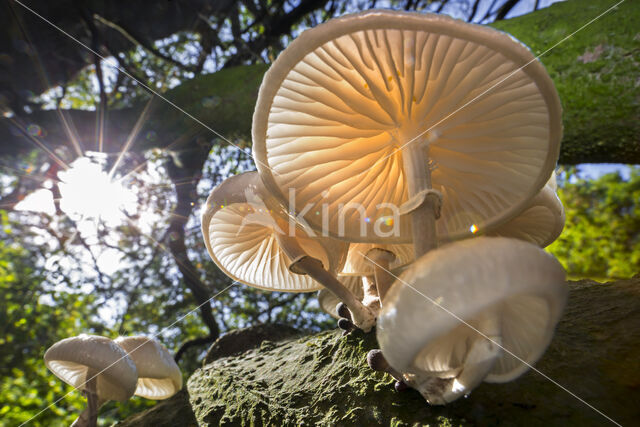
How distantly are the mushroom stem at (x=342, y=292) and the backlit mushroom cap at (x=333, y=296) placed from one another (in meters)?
0.59

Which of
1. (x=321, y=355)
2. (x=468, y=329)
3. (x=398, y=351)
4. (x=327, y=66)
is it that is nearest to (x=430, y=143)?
(x=327, y=66)

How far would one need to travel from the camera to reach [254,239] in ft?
7.64

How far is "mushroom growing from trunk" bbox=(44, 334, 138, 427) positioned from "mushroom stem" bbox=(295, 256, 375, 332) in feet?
4.44

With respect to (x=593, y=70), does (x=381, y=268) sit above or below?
below

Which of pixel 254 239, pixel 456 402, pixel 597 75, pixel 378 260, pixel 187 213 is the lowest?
pixel 456 402

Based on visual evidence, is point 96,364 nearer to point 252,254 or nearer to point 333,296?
point 252,254

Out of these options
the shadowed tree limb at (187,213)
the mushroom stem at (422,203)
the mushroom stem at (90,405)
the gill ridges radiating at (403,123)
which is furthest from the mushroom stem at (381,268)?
the shadowed tree limb at (187,213)

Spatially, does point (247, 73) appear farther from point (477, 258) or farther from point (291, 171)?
point (477, 258)

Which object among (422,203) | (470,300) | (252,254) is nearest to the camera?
(470,300)

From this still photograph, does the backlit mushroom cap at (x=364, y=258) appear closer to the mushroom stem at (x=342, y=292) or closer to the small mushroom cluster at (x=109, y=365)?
the mushroom stem at (x=342, y=292)

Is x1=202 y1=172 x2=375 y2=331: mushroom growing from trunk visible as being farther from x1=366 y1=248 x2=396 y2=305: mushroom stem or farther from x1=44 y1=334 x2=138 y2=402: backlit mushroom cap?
x1=44 y1=334 x2=138 y2=402: backlit mushroom cap

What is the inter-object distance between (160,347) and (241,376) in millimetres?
822

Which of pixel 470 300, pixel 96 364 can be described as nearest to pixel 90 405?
pixel 96 364

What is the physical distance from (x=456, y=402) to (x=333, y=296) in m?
1.26
